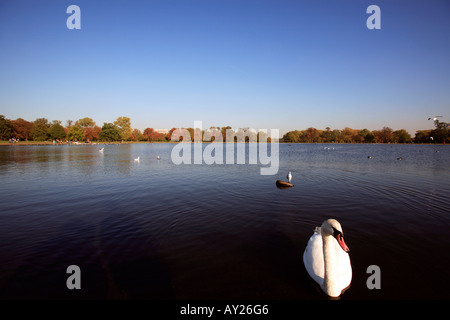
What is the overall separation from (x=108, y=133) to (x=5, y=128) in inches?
1794

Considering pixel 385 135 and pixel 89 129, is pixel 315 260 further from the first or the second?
pixel 385 135

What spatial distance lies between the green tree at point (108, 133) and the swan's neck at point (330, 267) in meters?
147

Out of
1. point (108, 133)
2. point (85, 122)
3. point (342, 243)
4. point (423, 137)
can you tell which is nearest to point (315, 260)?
point (342, 243)

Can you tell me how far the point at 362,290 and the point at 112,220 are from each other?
981cm

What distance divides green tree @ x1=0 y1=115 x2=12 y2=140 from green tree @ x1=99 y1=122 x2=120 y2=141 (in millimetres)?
41519

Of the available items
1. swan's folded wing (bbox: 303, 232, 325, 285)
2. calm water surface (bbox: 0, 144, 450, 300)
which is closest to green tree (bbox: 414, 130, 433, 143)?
calm water surface (bbox: 0, 144, 450, 300)

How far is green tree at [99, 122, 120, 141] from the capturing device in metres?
129

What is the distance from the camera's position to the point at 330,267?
15.9 ft

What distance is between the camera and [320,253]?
17.7 feet

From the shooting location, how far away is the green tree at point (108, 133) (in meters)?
129

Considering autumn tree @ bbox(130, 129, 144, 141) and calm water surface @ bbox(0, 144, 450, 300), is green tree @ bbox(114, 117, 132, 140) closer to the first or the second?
autumn tree @ bbox(130, 129, 144, 141)

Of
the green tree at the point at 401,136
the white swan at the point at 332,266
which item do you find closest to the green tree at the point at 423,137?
the green tree at the point at 401,136

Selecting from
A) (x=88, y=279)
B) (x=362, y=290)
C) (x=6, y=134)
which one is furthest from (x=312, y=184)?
(x=6, y=134)
